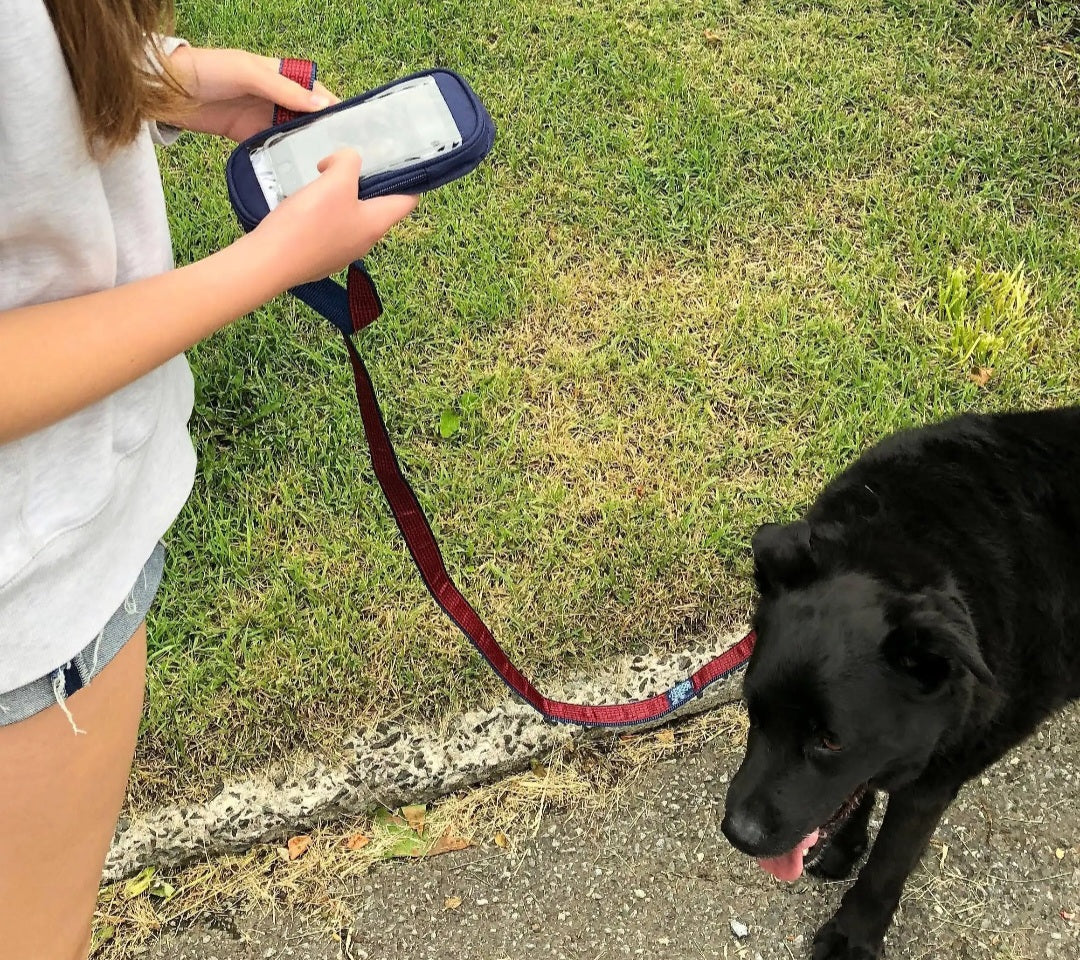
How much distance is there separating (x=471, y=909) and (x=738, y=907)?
696 millimetres

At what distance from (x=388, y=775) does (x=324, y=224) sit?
1.71 m

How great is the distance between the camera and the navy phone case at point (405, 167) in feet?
5.27

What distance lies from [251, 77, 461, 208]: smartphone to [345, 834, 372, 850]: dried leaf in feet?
5.66

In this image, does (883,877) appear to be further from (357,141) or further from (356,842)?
(357,141)

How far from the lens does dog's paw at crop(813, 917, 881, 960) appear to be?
2395 mm

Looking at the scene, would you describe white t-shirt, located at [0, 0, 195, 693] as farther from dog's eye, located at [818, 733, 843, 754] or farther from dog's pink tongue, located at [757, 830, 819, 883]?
dog's pink tongue, located at [757, 830, 819, 883]

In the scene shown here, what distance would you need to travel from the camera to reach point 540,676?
279 centimetres

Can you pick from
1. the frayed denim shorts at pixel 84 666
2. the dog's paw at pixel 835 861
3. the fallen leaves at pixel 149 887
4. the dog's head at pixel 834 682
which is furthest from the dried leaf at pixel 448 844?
the frayed denim shorts at pixel 84 666

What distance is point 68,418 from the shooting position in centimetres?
119

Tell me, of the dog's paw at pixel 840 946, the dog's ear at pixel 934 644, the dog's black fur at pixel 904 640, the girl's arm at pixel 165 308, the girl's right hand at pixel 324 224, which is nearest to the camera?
the girl's arm at pixel 165 308

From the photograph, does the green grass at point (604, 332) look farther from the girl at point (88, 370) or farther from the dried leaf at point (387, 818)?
the girl at point (88, 370)

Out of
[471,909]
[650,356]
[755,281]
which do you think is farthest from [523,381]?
[471,909]

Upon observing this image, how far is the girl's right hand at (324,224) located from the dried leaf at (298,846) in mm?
1728

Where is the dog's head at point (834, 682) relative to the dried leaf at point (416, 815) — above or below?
above
